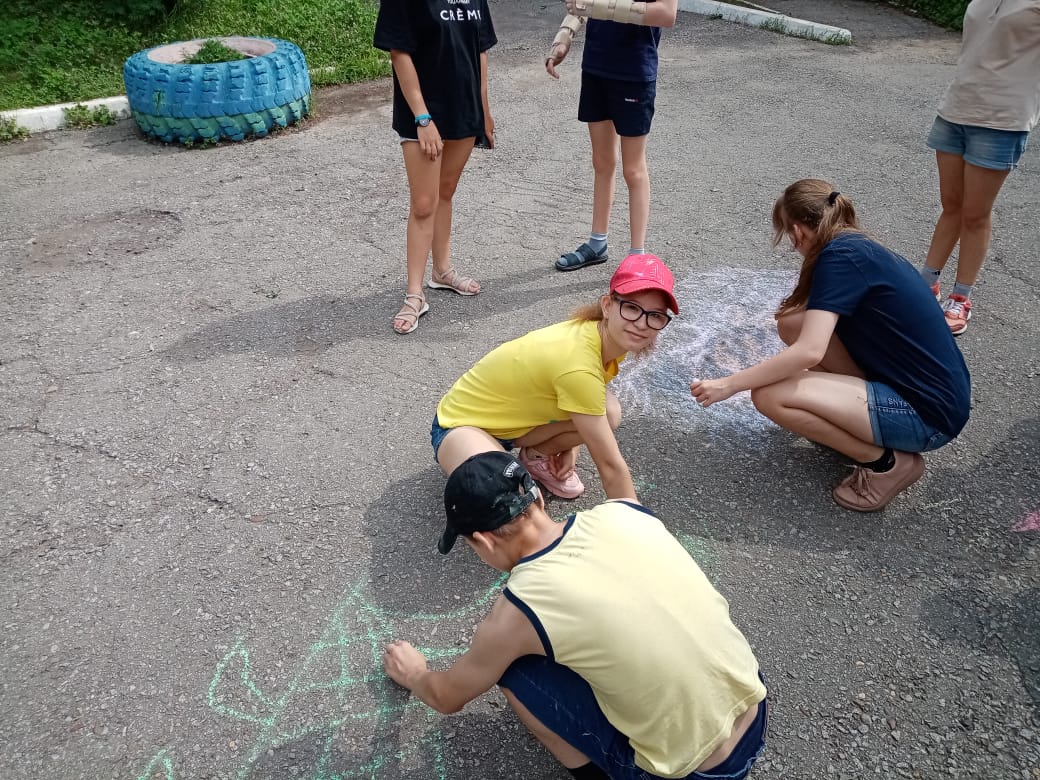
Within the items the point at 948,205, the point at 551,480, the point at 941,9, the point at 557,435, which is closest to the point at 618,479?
the point at 557,435

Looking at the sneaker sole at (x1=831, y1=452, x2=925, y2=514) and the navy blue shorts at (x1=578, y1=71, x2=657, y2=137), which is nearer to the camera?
the sneaker sole at (x1=831, y1=452, x2=925, y2=514)

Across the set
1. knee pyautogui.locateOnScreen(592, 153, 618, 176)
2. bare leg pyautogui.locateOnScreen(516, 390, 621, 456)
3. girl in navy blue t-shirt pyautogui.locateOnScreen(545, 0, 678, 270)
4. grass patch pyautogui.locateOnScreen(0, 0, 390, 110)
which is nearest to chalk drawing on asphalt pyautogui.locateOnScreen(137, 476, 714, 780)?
bare leg pyautogui.locateOnScreen(516, 390, 621, 456)

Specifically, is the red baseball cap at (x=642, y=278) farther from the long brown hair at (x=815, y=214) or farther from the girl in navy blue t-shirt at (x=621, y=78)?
the girl in navy blue t-shirt at (x=621, y=78)

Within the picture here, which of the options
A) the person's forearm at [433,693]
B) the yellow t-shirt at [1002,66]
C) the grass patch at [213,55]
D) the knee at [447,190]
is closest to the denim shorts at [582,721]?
the person's forearm at [433,693]

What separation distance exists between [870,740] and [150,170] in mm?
5219

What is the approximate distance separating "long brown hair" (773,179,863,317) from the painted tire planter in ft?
13.8

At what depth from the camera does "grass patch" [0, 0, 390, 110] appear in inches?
251

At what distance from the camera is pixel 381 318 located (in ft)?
12.2

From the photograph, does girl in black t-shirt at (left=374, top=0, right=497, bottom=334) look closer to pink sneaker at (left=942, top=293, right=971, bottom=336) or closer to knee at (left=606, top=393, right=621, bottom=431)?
knee at (left=606, top=393, right=621, bottom=431)

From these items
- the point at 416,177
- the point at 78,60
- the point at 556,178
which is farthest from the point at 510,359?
the point at 78,60

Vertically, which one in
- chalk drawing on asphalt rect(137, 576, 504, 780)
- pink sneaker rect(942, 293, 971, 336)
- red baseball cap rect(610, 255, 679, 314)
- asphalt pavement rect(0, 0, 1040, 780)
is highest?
red baseball cap rect(610, 255, 679, 314)

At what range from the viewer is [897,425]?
8.48 ft

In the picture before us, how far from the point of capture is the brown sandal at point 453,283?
3.91 metres

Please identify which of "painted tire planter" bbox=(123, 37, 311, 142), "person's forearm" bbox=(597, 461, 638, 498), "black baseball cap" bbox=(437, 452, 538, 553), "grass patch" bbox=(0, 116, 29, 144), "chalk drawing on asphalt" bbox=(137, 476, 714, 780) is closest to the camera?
"black baseball cap" bbox=(437, 452, 538, 553)
